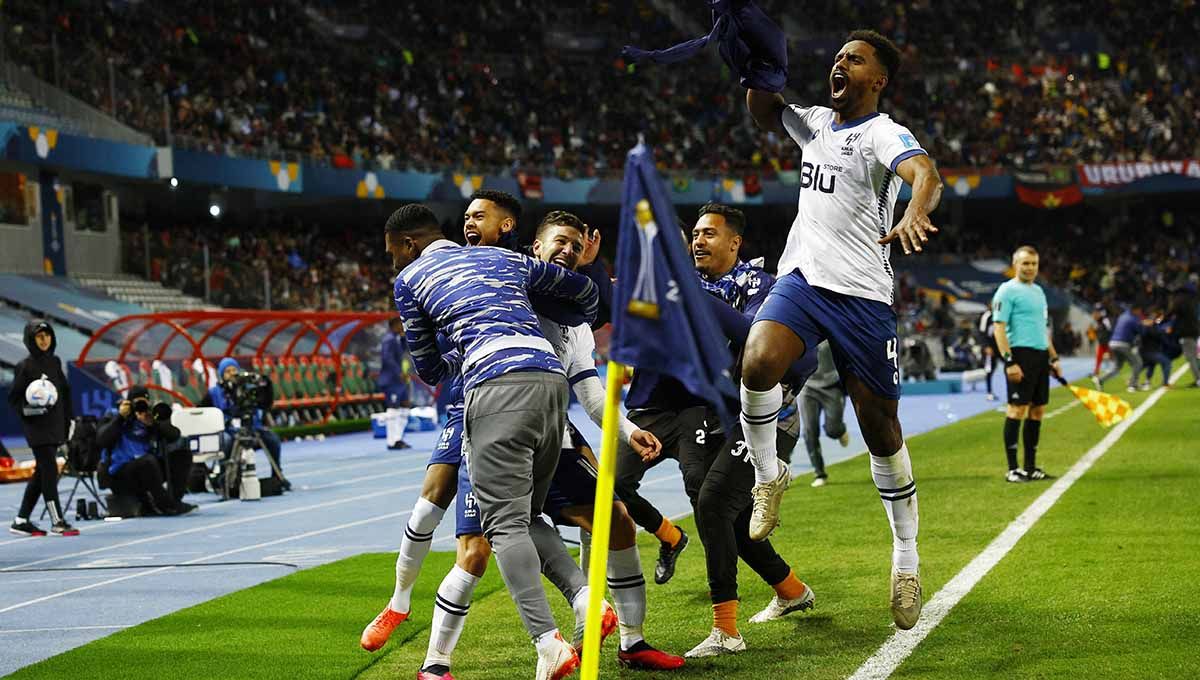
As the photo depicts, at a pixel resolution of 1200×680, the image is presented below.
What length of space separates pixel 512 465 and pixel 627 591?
1.15 meters

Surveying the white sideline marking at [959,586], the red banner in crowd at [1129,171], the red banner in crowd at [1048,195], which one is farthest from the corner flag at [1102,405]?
the red banner in crowd at [1129,171]

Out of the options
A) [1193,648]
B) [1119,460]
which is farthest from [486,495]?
[1119,460]

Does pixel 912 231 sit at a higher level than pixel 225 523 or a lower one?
higher

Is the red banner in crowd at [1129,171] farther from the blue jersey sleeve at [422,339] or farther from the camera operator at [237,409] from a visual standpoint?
the blue jersey sleeve at [422,339]

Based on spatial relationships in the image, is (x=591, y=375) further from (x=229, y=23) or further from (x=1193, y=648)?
(x=229, y=23)

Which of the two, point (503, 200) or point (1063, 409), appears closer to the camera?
point (503, 200)

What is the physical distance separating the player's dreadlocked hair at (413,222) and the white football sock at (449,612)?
4.68 feet

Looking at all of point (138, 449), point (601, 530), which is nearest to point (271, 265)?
point (138, 449)

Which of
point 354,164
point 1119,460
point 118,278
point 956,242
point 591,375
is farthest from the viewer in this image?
point 956,242

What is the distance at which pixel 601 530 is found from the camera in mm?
4402

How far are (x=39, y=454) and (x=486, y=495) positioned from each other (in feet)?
29.3

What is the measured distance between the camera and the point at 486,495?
210 inches

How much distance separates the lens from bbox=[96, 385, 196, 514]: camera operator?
13.8 metres

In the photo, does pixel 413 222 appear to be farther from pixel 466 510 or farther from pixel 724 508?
pixel 724 508
